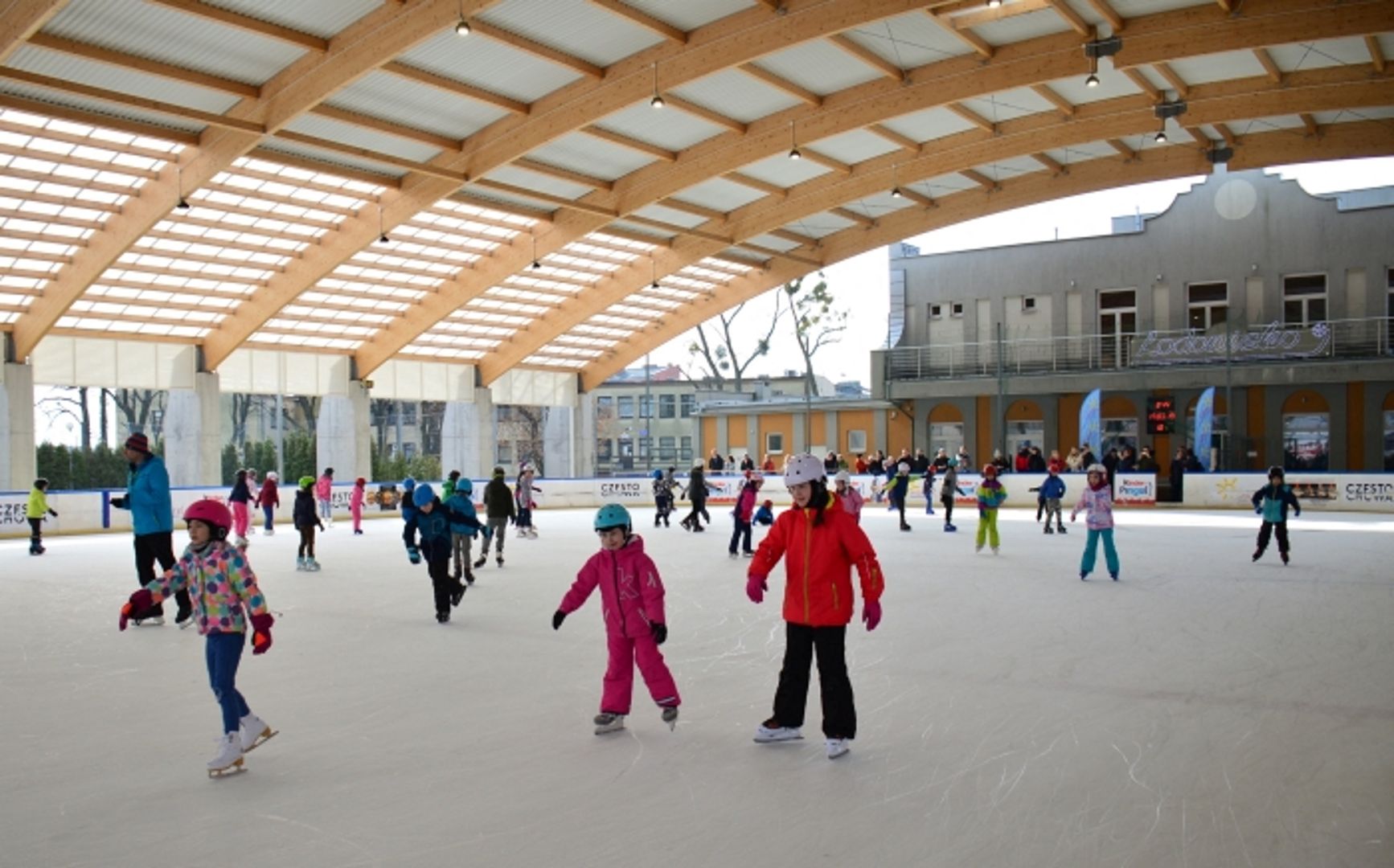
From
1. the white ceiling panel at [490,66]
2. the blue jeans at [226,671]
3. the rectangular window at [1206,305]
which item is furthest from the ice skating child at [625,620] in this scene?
the rectangular window at [1206,305]

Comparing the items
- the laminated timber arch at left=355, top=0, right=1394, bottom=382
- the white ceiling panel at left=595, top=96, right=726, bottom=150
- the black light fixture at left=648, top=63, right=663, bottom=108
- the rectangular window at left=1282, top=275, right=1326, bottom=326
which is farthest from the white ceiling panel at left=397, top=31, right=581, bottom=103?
the rectangular window at left=1282, top=275, right=1326, bottom=326

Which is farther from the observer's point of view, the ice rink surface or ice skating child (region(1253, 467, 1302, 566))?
ice skating child (region(1253, 467, 1302, 566))

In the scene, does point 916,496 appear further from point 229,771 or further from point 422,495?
point 229,771

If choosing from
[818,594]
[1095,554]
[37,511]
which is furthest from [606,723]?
[37,511]

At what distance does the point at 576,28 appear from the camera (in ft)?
62.0

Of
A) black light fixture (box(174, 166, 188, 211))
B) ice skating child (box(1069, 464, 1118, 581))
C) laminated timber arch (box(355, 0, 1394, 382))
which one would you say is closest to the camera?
ice skating child (box(1069, 464, 1118, 581))

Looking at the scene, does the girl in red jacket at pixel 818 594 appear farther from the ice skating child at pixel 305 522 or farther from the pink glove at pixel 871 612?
the ice skating child at pixel 305 522

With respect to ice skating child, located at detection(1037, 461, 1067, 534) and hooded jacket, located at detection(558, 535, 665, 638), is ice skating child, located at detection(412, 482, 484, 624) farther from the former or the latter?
ice skating child, located at detection(1037, 461, 1067, 534)

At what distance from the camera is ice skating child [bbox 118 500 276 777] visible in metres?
5.54

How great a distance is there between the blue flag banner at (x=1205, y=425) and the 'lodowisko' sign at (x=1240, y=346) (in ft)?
6.05

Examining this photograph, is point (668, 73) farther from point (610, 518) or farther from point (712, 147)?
point (610, 518)

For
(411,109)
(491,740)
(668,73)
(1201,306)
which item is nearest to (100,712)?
(491,740)

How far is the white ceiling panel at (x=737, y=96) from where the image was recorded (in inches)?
859

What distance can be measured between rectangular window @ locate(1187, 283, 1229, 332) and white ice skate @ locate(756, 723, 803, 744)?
31.5 m
